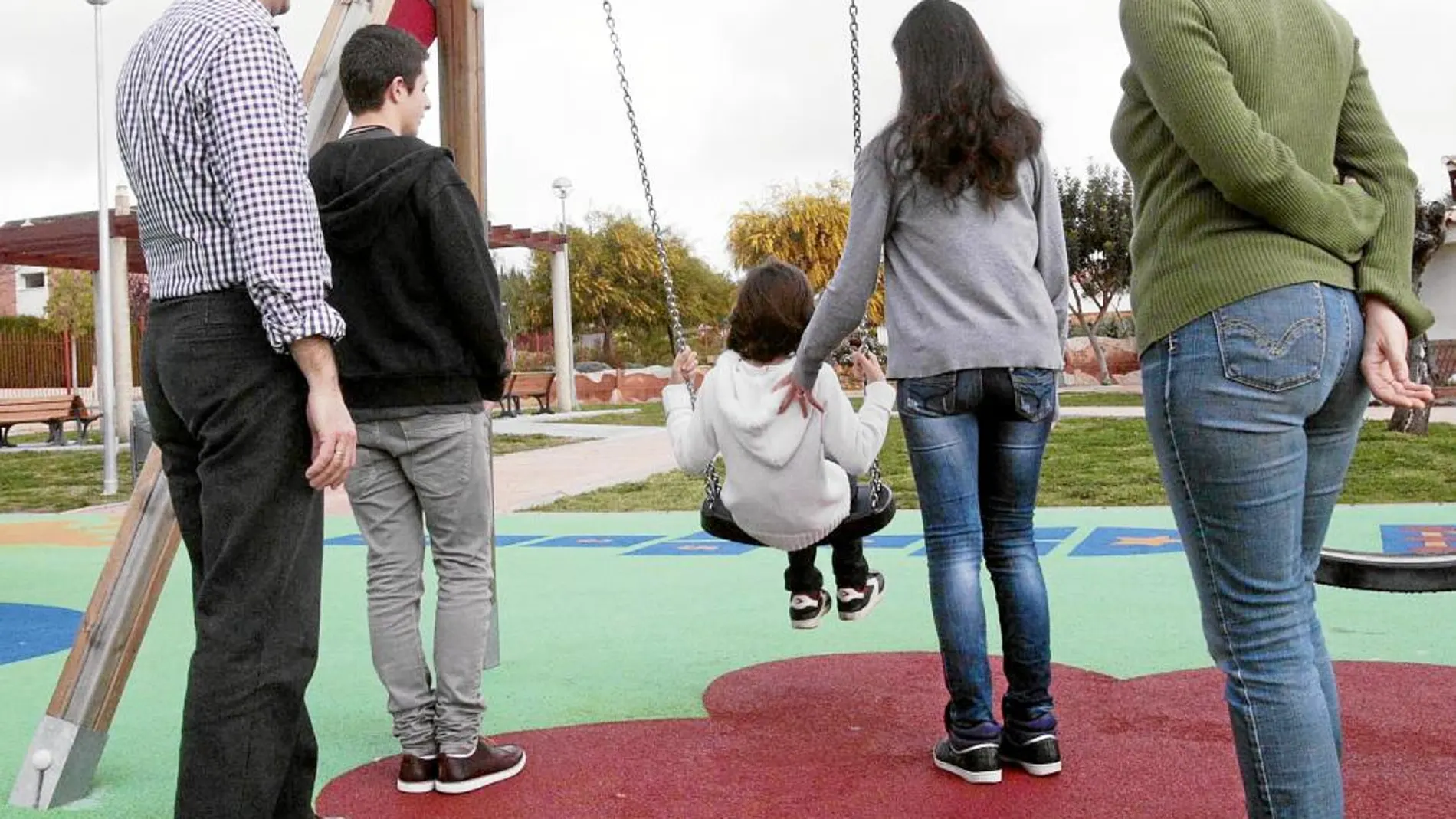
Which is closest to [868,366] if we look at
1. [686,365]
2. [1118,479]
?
[686,365]

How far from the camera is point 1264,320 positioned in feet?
6.59

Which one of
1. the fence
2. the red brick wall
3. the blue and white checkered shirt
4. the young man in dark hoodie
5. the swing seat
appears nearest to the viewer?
the blue and white checkered shirt

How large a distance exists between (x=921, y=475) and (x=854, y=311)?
42cm

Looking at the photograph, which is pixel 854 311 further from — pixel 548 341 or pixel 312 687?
A: pixel 548 341

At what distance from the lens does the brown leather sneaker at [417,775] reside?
3316 millimetres

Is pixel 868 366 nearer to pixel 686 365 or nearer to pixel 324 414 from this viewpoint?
pixel 686 365

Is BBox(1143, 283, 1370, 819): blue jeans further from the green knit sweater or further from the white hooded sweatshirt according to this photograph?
the white hooded sweatshirt

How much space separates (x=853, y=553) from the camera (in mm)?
4254

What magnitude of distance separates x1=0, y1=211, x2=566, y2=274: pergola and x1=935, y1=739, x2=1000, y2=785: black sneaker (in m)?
16.6

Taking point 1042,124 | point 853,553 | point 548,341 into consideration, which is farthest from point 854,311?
point 548,341

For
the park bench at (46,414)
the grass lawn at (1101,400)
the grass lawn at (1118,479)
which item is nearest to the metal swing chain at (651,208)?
the grass lawn at (1118,479)

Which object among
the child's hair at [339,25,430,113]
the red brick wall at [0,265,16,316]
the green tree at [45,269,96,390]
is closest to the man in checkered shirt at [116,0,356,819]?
the child's hair at [339,25,430,113]

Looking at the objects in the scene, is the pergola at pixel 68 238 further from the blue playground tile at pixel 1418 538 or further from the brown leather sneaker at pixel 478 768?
the brown leather sneaker at pixel 478 768

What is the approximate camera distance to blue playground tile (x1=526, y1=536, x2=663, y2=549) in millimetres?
Result: 8258
